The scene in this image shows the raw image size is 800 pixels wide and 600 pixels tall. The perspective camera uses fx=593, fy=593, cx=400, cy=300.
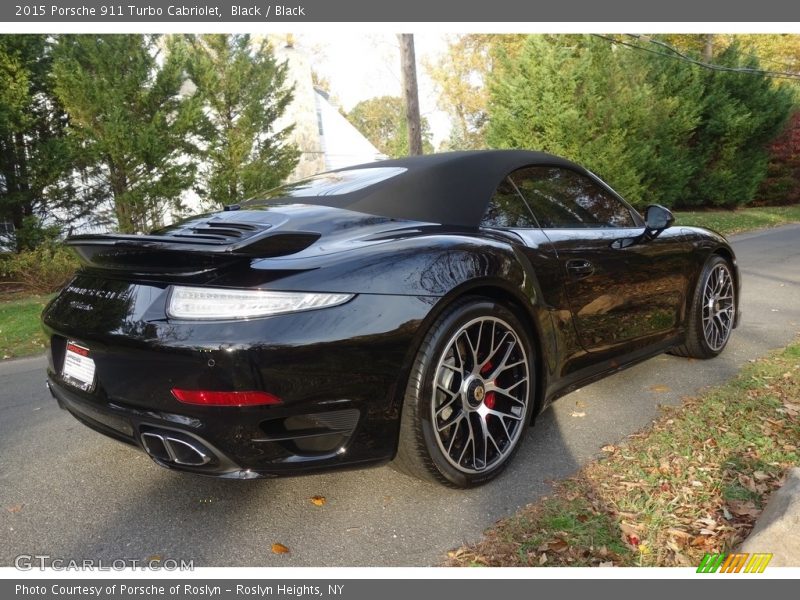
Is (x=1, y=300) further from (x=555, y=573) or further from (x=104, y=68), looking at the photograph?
(x=555, y=573)

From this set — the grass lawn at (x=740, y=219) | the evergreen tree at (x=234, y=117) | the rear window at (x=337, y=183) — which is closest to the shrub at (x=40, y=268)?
the evergreen tree at (x=234, y=117)

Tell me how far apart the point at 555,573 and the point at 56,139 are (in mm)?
10034

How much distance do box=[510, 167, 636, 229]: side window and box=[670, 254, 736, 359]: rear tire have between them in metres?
0.79

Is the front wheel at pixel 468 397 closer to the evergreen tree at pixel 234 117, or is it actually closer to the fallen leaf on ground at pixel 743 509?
the fallen leaf on ground at pixel 743 509

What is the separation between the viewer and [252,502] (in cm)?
245

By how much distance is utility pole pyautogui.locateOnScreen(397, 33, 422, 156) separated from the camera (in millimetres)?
10805

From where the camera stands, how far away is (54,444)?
3115mm

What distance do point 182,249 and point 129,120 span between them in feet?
27.6

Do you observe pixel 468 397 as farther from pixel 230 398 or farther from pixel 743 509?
pixel 743 509

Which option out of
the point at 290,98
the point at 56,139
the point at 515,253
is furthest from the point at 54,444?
the point at 290,98

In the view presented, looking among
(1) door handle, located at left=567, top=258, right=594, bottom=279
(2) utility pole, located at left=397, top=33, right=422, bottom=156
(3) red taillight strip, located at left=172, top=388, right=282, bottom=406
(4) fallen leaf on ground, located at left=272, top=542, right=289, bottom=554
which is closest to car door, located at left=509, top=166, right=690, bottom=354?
(1) door handle, located at left=567, top=258, right=594, bottom=279

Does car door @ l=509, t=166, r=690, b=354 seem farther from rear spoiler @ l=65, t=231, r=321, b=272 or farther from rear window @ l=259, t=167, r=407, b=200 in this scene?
rear spoiler @ l=65, t=231, r=321, b=272

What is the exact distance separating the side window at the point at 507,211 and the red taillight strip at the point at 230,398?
1.33 metres

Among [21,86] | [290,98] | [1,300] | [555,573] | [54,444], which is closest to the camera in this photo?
[555,573]
